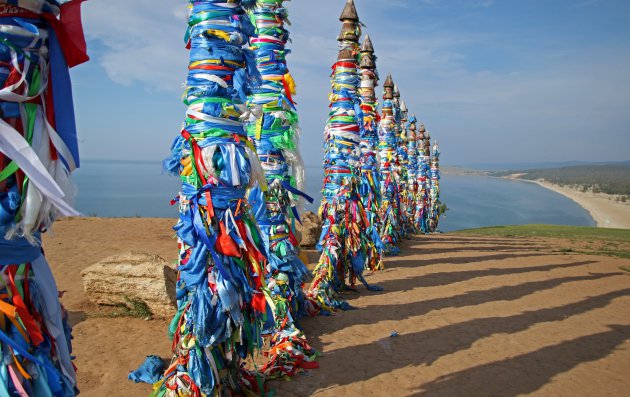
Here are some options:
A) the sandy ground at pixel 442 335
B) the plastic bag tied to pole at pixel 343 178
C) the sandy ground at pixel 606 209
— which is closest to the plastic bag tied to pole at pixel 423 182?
the sandy ground at pixel 442 335

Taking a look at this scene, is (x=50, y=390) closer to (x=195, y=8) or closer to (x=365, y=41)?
(x=195, y=8)

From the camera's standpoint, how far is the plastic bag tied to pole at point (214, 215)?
144 inches

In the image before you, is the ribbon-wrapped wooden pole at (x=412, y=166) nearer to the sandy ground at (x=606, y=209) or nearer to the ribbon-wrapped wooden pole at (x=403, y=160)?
the ribbon-wrapped wooden pole at (x=403, y=160)

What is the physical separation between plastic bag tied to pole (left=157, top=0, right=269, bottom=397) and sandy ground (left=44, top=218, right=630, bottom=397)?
4.26 feet

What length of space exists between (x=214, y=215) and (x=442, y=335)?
4.43 metres

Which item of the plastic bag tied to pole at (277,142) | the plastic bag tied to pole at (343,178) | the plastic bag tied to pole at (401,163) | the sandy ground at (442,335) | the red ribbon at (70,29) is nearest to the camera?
the red ribbon at (70,29)

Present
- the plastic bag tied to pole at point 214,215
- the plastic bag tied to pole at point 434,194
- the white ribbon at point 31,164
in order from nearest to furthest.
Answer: the white ribbon at point 31,164, the plastic bag tied to pole at point 214,215, the plastic bag tied to pole at point 434,194

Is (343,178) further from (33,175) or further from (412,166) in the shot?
(412,166)

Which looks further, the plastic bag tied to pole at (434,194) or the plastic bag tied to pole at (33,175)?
the plastic bag tied to pole at (434,194)

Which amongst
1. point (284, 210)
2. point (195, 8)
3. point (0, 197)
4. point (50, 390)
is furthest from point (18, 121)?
point (284, 210)

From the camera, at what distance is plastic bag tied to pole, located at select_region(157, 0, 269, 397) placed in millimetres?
3664

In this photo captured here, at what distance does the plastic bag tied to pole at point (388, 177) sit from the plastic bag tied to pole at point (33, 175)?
1190cm

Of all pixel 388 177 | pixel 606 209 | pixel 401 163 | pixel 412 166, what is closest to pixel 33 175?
pixel 388 177

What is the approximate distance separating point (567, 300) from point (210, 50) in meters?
8.75
